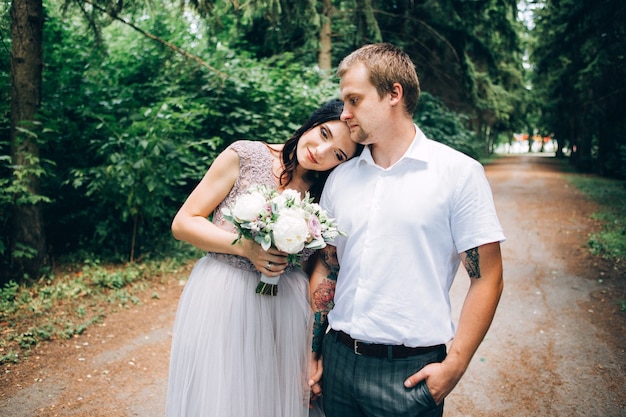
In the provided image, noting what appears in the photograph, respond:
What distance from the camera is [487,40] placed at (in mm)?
16219

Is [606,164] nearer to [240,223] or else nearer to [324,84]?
[324,84]

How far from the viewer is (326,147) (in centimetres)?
223

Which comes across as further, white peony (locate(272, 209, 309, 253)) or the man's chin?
the man's chin

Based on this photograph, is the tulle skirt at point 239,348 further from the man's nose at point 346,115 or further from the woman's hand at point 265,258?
the man's nose at point 346,115

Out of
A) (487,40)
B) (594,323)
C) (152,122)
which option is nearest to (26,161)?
(152,122)

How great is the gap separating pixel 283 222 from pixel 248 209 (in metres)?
0.17

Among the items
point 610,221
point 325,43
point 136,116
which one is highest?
point 325,43

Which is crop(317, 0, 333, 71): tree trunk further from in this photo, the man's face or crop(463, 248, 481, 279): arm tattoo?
crop(463, 248, 481, 279): arm tattoo

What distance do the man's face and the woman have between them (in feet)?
0.70

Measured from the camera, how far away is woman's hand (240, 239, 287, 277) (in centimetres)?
205

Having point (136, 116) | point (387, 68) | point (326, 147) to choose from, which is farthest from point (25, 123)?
point (387, 68)

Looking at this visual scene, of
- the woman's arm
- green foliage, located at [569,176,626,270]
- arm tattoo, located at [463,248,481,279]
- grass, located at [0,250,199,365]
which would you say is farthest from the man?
green foliage, located at [569,176,626,270]

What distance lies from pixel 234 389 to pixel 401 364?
0.92m

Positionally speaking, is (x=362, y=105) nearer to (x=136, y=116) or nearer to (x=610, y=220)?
(x=136, y=116)
